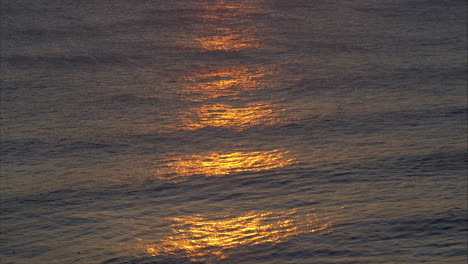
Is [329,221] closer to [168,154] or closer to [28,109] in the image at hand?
[168,154]

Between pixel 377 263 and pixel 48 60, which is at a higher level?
pixel 48 60

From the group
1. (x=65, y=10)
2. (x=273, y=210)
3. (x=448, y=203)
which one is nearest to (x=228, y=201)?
(x=273, y=210)

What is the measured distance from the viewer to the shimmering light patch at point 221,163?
101cm

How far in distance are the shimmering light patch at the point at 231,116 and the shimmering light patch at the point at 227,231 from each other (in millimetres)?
338

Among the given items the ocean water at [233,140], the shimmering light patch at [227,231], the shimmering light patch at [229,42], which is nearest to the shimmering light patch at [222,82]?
the ocean water at [233,140]

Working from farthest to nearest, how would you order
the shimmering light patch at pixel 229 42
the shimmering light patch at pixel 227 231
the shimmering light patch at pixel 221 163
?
the shimmering light patch at pixel 229 42, the shimmering light patch at pixel 221 163, the shimmering light patch at pixel 227 231

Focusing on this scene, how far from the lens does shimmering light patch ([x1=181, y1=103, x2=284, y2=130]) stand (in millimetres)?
1198

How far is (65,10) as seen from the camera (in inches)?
81.4

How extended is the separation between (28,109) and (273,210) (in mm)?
641

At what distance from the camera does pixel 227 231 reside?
834 mm

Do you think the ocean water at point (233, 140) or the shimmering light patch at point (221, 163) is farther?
the shimmering light patch at point (221, 163)

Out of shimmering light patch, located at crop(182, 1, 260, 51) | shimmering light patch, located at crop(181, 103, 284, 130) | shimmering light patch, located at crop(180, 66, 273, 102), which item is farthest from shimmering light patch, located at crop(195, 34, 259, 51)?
shimmering light patch, located at crop(181, 103, 284, 130)

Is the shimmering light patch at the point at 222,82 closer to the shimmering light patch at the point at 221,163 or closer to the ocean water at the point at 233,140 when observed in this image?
the ocean water at the point at 233,140

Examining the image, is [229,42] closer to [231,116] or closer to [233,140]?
[231,116]
